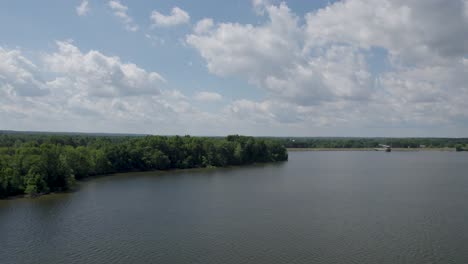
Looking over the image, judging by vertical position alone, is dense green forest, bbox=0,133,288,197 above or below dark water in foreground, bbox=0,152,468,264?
above

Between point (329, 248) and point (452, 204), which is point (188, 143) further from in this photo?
point (329, 248)

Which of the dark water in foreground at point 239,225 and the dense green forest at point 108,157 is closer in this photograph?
the dark water in foreground at point 239,225

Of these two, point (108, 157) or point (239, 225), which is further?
point (108, 157)

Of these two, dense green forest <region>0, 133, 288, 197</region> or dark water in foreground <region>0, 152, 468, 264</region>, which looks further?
dense green forest <region>0, 133, 288, 197</region>

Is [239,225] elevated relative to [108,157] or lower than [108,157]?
lower

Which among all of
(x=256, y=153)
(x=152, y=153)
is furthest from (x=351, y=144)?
(x=152, y=153)
